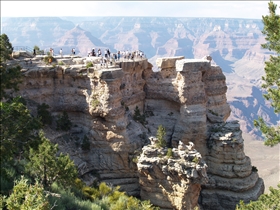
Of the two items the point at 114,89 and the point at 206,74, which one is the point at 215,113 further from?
the point at 114,89

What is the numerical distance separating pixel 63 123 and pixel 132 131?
7378mm

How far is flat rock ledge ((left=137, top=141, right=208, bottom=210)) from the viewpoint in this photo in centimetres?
A: 3111

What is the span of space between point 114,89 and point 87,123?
5.21 metres

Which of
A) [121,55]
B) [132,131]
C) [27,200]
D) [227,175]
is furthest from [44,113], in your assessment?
[27,200]

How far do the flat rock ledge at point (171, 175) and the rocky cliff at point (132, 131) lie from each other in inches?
3.9

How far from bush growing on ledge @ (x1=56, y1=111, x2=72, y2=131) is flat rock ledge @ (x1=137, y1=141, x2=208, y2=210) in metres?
8.83

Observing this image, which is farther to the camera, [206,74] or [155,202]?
[206,74]

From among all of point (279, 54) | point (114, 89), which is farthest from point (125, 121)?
point (279, 54)

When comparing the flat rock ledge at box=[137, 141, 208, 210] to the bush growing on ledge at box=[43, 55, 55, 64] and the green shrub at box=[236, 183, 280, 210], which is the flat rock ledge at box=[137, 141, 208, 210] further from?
the bush growing on ledge at box=[43, 55, 55, 64]

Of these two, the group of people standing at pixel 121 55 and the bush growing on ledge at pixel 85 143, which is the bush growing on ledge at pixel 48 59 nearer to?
the group of people standing at pixel 121 55

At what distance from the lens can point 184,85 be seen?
3678cm

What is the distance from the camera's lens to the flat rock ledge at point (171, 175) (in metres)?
31.1

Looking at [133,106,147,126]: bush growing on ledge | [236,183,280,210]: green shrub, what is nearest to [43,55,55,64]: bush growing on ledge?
[133,106,147,126]: bush growing on ledge

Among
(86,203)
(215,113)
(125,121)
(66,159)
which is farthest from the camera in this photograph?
(215,113)
